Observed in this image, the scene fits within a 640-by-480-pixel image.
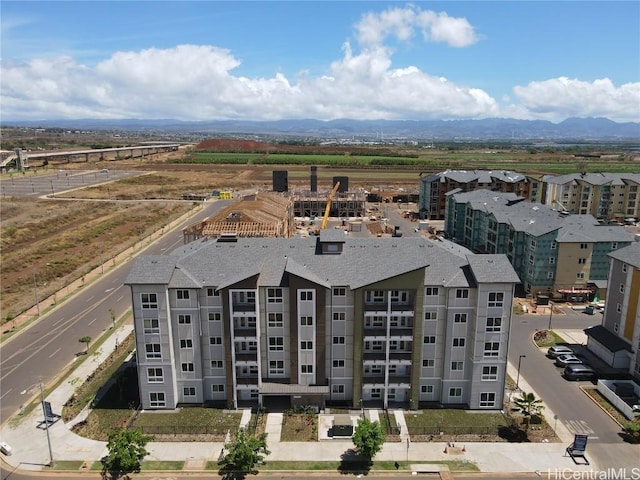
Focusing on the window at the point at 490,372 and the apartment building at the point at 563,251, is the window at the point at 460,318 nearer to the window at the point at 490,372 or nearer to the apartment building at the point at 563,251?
the window at the point at 490,372

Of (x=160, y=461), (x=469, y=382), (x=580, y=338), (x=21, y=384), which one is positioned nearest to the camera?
(x=160, y=461)

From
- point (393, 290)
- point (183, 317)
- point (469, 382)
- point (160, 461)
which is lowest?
point (160, 461)

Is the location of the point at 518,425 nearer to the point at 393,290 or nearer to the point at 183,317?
the point at 393,290

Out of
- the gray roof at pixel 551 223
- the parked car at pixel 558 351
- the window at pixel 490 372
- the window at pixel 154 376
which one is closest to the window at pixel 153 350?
the window at pixel 154 376

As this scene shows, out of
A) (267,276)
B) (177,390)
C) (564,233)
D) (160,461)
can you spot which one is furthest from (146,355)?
(564,233)

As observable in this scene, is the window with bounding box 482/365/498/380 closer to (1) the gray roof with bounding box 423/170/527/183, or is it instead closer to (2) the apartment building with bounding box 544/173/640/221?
(1) the gray roof with bounding box 423/170/527/183

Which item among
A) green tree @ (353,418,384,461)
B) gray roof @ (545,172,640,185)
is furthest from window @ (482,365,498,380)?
gray roof @ (545,172,640,185)
